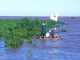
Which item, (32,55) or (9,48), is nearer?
(32,55)

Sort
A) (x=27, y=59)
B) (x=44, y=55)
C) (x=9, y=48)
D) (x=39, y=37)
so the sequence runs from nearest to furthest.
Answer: (x=27, y=59)
(x=44, y=55)
(x=9, y=48)
(x=39, y=37)

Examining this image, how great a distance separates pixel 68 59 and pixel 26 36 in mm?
8286

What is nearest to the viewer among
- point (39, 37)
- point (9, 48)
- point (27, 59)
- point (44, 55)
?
point (27, 59)

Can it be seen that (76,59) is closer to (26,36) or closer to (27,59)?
(27,59)

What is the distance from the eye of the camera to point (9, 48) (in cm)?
1225

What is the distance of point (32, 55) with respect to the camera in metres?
10.3

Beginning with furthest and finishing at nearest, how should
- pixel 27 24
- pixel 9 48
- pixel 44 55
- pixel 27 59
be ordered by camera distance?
pixel 27 24 → pixel 9 48 → pixel 44 55 → pixel 27 59

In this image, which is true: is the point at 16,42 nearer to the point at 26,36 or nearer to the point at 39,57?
the point at 39,57

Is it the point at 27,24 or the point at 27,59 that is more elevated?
the point at 27,24

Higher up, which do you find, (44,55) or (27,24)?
(27,24)
